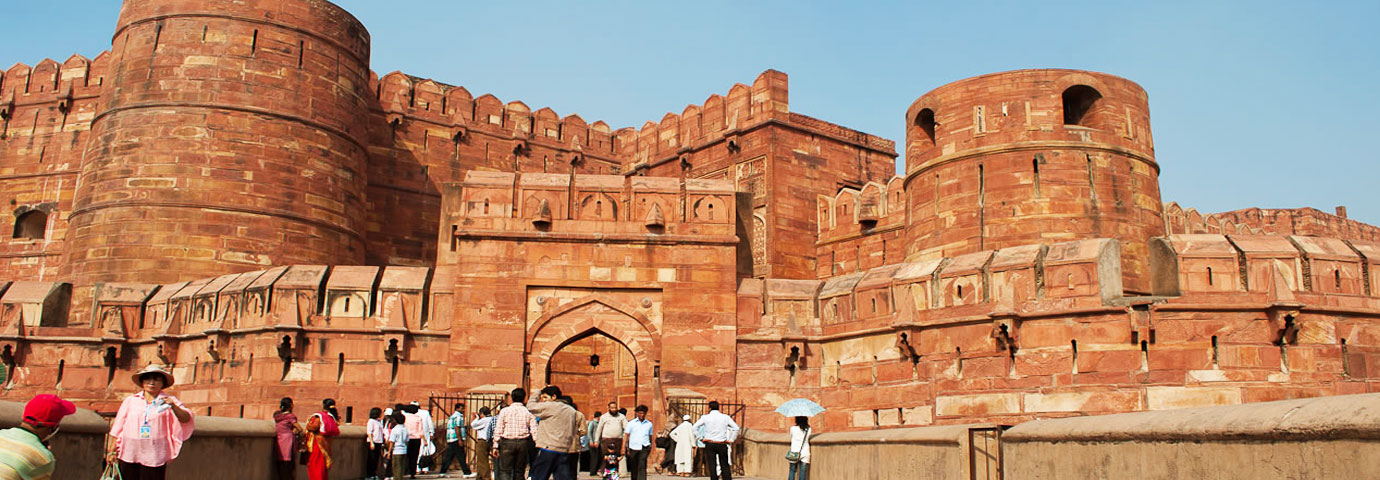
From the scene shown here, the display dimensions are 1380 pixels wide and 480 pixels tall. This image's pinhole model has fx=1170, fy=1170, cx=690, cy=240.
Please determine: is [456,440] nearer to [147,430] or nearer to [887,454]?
[887,454]

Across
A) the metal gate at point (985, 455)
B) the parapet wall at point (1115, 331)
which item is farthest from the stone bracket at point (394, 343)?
the metal gate at point (985, 455)

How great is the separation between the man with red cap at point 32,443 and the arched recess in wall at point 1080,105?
1520 centimetres

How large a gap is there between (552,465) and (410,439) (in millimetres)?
4342

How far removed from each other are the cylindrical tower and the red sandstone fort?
40mm

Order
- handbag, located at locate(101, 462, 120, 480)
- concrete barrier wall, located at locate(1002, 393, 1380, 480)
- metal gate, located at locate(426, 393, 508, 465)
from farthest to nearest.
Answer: metal gate, located at locate(426, 393, 508, 465) < handbag, located at locate(101, 462, 120, 480) < concrete barrier wall, located at locate(1002, 393, 1380, 480)

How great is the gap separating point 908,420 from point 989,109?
17.1 ft

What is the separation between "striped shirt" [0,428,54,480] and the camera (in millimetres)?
4184

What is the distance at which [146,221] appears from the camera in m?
19.2

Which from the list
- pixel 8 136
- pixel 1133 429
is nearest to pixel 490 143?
pixel 8 136

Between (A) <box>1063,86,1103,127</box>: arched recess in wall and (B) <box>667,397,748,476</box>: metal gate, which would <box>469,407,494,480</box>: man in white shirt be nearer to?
(B) <box>667,397,748,476</box>: metal gate

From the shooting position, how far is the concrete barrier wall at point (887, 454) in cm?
783

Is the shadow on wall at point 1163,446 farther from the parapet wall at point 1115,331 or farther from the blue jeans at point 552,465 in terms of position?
the parapet wall at point 1115,331

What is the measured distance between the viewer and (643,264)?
16.3 m

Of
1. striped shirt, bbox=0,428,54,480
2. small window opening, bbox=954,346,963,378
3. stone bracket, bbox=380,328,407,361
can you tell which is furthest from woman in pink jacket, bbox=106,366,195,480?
small window opening, bbox=954,346,963,378
